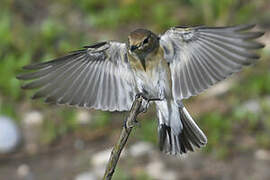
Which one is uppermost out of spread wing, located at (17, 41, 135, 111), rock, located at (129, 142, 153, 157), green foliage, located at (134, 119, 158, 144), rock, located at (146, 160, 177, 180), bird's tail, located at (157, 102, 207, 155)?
green foliage, located at (134, 119, 158, 144)

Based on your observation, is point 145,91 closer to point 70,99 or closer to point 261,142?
point 70,99

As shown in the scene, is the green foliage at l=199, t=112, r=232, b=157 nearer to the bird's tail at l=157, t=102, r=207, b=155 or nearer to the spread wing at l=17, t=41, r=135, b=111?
the bird's tail at l=157, t=102, r=207, b=155

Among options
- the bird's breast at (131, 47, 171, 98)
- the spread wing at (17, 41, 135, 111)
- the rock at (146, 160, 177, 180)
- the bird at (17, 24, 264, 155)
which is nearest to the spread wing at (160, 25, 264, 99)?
the bird at (17, 24, 264, 155)

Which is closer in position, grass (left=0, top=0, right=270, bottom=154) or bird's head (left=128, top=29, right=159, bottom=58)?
bird's head (left=128, top=29, right=159, bottom=58)

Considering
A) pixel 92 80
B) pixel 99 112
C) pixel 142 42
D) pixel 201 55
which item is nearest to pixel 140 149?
pixel 99 112

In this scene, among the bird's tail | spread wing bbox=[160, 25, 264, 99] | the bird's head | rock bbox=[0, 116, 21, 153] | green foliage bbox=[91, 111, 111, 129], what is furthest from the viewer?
green foliage bbox=[91, 111, 111, 129]

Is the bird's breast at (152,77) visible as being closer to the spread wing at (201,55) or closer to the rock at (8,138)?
the spread wing at (201,55)

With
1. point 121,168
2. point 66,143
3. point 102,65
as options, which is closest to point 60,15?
point 66,143

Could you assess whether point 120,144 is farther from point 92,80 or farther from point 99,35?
point 99,35

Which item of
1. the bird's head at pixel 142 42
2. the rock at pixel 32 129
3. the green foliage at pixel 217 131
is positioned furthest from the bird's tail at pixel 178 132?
the rock at pixel 32 129
